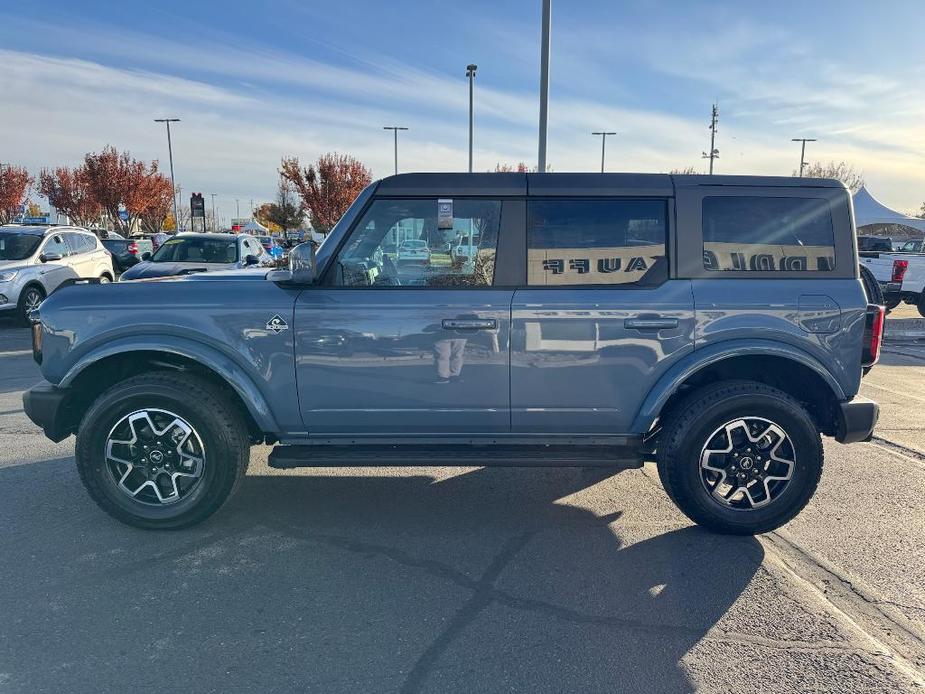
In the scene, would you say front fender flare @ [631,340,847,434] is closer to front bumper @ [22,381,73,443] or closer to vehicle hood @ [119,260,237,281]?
front bumper @ [22,381,73,443]

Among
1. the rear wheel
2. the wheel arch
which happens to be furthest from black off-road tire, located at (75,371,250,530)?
the rear wheel

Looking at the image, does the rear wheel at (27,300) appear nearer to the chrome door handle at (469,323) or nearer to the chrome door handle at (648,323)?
the chrome door handle at (469,323)

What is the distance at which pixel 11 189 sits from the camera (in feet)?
166

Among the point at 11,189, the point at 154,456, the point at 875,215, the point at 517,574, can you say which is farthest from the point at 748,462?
the point at 11,189

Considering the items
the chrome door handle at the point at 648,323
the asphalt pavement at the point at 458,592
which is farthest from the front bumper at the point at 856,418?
the chrome door handle at the point at 648,323

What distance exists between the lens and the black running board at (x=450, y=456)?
3.62 metres

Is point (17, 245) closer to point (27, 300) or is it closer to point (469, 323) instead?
point (27, 300)

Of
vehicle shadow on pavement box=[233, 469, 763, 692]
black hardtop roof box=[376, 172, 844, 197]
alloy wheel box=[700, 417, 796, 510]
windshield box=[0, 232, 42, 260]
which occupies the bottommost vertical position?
vehicle shadow on pavement box=[233, 469, 763, 692]

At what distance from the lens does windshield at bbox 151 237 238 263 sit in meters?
12.1

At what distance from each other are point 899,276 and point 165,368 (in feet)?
47.8

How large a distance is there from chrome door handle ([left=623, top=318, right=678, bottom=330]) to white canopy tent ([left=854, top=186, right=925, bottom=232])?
3700cm

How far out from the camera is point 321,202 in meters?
46.9

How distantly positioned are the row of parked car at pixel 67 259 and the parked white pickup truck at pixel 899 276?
41.0 feet

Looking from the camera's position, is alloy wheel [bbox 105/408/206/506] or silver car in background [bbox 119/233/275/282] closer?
alloy wheel [bbox 105/408/206/506]
